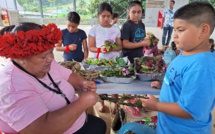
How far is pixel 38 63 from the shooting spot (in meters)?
1.05

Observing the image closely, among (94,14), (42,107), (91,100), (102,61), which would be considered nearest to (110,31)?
(102,61)

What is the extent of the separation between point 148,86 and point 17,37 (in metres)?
1.19

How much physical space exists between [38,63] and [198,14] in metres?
0.98

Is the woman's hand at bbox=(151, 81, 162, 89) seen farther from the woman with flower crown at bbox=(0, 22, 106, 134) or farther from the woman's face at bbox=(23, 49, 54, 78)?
the woman's face at bbox=(23, 49, 54, 78)

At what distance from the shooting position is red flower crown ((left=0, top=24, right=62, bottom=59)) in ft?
3.00

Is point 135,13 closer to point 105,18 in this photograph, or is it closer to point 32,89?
point 105,18

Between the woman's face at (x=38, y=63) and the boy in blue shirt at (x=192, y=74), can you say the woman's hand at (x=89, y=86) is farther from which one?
the boy in blue shirt at (x=192, y=74)

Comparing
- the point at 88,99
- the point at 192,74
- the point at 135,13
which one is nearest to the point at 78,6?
the point at 135,13

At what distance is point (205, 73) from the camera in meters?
0.84

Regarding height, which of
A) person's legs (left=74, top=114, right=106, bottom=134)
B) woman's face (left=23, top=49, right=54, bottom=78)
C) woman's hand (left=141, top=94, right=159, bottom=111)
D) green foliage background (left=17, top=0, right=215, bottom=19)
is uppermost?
green foliage background (left=17, top=0, right=215, bottom=19)

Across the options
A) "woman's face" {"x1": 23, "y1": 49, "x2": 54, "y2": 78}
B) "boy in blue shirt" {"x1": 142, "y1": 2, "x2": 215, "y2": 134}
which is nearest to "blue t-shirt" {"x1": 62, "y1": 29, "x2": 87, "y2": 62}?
"woman's face" {"x1": 23, "y1": 49, "x2": 54, "y2": 78}

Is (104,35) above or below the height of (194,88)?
above

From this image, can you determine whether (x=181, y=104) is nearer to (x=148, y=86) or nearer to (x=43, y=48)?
(x=148, y=86)

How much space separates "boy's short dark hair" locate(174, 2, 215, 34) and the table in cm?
78
